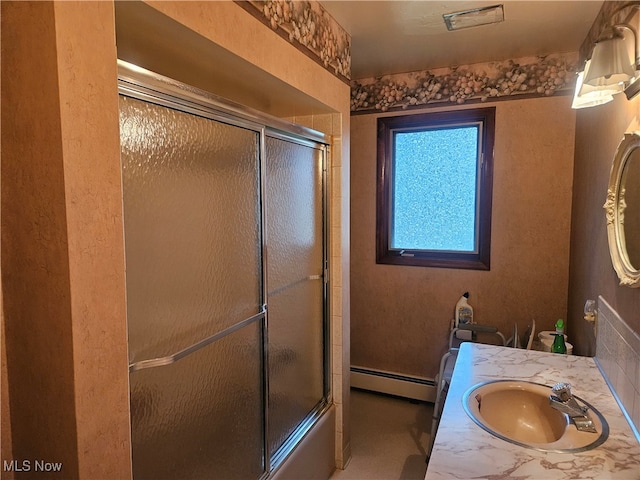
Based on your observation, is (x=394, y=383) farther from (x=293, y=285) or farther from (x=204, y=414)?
(x=204, y=414)

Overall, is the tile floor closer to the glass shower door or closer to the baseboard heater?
the baseboard heater

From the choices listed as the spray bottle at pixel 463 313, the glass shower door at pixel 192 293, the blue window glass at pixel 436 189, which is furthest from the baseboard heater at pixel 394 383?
the glass shower door at pixel 192 293

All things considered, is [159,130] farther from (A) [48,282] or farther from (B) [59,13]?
(A) [48,282]

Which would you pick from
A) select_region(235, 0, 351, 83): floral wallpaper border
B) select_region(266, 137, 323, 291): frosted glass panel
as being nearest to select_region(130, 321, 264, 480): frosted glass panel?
select_region(266, 137, 323, 291): frosted glass panel

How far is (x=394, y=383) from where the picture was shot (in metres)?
3.00

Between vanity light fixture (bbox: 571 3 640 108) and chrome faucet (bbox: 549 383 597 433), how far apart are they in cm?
98

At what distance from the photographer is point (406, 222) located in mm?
2938

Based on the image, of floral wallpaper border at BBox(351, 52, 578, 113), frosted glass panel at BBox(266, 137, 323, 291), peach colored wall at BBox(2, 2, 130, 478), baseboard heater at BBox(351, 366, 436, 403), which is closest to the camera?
peach colored wall at BBox(2, 2, 130, 478)

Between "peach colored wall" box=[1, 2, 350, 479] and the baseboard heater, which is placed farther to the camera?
the baseboard heater

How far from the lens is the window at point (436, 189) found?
106 inches

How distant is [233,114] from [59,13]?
61 cm

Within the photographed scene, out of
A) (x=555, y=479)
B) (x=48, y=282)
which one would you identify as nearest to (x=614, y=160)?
(x=555, y=479)

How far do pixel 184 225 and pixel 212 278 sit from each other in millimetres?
215

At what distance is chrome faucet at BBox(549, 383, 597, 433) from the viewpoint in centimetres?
121
